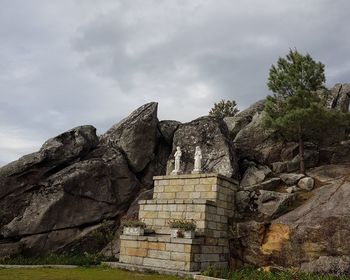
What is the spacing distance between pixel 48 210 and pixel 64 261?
320cm

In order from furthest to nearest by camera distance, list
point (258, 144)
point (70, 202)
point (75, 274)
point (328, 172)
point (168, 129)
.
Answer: point (168, 129) < point (258, 144) < point (70, 202) < point (328, 172) < point (75, 274)

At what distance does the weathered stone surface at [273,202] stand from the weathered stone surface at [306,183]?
1499 mm

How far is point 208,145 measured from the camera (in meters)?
22.1

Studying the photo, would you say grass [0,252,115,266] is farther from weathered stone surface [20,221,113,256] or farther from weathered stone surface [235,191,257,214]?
weathered stone surface [235,191,257,214]

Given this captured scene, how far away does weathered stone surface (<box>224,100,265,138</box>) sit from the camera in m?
27.5

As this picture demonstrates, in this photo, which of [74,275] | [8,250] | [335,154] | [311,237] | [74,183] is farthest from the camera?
[335,154]

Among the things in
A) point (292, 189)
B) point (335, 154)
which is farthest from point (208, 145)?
point (335, 154)

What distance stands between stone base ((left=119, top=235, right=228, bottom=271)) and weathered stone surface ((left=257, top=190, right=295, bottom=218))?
260cm

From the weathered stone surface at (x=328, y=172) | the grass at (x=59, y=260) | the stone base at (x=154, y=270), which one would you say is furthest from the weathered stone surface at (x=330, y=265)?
the grass at (x=59, y=260)

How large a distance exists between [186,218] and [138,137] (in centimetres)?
791

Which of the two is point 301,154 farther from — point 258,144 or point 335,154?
point 258,144

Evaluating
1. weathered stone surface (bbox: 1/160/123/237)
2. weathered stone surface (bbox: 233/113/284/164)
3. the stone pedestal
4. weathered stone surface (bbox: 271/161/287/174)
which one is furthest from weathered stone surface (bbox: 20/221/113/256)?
weathered stone surface (bbox: 271/161/287/174)

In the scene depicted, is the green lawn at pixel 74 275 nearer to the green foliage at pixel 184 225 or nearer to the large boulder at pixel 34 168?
the green foliage at pixel 184 225

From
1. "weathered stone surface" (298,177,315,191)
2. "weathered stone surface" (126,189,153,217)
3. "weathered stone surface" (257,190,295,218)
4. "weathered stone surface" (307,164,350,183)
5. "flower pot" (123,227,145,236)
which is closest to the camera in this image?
"flower pot" (123,227,145,236)
